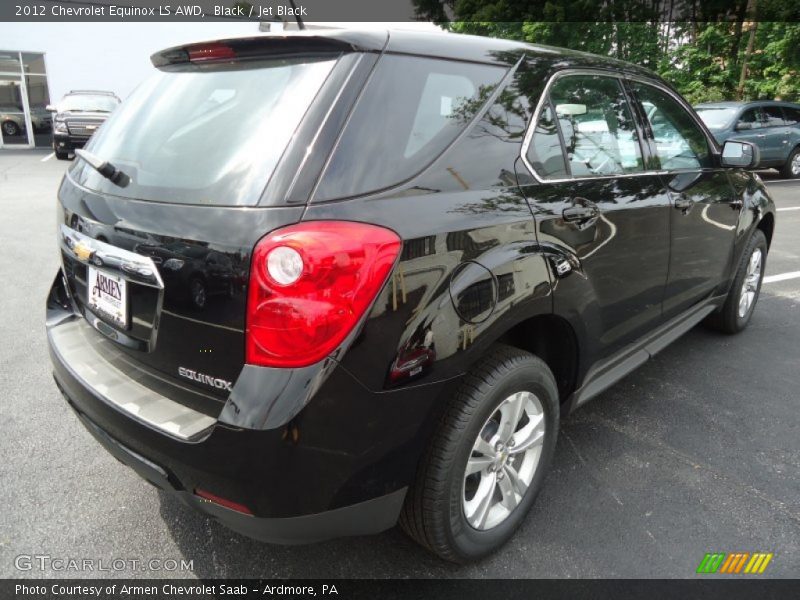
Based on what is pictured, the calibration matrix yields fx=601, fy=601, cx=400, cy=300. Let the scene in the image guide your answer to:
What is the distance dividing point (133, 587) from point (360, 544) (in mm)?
777

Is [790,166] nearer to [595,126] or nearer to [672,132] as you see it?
[672,132]

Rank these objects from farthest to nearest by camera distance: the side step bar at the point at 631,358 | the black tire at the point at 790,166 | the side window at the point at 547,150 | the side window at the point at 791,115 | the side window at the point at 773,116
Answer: the black tire at the point at 790,166 < the side window at the point at 791,115 < the side window at the point at 773,116 < the side step bar at the point at 631,358 < the side window at the point at 547,150

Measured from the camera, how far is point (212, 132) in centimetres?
185

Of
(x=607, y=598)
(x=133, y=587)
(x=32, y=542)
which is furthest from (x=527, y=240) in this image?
(x=32, y=542)

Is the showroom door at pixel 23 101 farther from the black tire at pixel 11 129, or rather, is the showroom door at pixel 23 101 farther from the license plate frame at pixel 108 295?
the license plate frame at pixel 108 295

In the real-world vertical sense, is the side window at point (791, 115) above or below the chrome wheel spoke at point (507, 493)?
above

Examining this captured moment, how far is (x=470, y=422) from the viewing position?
6.12 ft

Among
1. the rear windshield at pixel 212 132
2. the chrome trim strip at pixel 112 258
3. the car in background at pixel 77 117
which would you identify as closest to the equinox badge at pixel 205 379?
the chrome trim strip at pixel 112 258

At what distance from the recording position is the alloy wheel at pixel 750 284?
4.12m

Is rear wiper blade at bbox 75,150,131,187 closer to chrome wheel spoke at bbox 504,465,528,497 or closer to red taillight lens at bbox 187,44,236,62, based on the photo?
red taillight lens at bbox 187,44,236,62

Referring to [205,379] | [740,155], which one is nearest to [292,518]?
[205,379]

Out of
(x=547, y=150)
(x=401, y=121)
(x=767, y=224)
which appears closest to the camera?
(x=401, y=121)

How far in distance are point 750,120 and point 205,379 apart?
14.4 m

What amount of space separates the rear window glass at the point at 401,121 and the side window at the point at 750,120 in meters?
13.0
